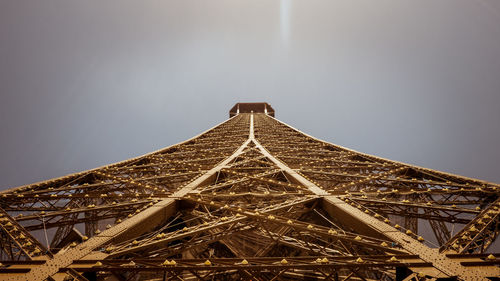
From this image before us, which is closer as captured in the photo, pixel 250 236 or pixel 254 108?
pixel 250 236

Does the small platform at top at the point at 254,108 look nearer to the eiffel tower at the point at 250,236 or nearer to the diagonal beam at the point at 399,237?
the eiffel tower at the point at 250,236

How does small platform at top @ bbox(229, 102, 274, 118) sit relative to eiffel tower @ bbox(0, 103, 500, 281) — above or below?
below

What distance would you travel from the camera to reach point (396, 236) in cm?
357

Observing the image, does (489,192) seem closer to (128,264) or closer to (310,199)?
(310,199)

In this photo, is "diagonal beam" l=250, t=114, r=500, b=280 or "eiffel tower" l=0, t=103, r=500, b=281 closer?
"diagonal beam" l=250, t=114, r=500, b=280

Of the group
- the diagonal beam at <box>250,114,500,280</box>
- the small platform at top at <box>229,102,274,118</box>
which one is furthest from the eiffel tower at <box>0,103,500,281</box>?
the small platform at top at <box>229,102,274,118</box>

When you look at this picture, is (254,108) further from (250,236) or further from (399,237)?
(399,237)

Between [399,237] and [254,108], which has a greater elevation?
[399,237]

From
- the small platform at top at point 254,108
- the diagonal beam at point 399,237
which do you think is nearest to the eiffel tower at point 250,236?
the diagonal beam at point 399,237

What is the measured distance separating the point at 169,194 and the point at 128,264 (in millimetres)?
3190

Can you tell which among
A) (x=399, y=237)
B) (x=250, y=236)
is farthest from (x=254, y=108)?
(x=399, y=237)

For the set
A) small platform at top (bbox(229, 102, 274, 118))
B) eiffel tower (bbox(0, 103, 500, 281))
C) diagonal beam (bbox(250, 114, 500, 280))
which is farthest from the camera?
small platform at top (bbox(229, 102, 274, 118))

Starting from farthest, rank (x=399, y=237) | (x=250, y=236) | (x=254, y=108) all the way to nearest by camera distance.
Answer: (x=254, y=108) < (x=250, y=236) < (x=399, y=237)

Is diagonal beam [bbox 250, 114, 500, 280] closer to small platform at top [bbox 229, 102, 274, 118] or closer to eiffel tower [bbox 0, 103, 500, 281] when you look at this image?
eiffel tower [bbox 0, 103, 500, 281]
